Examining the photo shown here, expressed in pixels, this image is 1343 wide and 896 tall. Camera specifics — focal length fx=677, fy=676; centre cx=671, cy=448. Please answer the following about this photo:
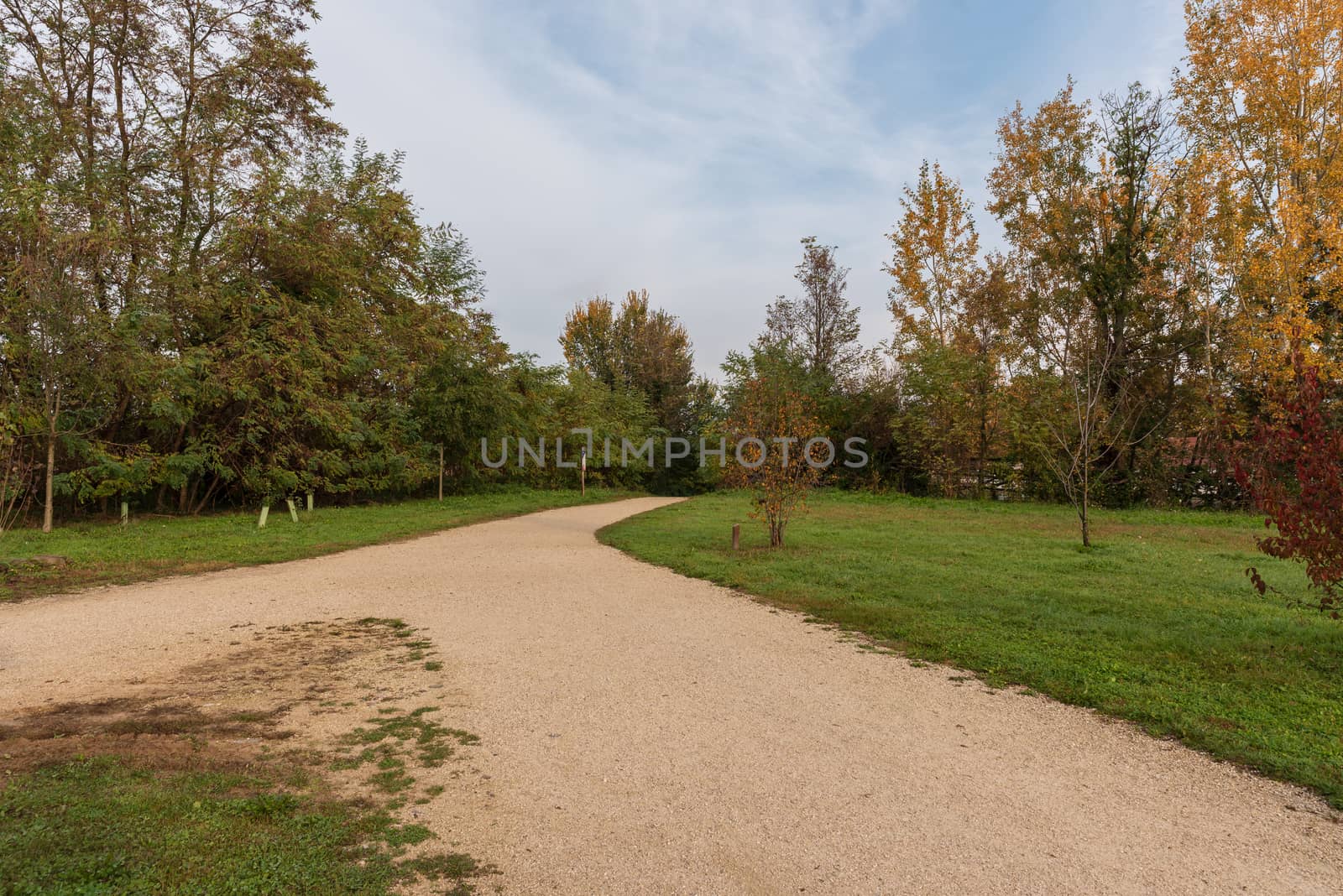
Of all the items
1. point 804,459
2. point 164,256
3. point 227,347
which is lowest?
point 804,459

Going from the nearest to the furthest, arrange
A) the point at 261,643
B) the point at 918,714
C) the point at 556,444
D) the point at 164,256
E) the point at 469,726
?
the point at 469,726 < the point at 918,714 < the point at 261,643 < the point at 164,256 < the point at 556,444

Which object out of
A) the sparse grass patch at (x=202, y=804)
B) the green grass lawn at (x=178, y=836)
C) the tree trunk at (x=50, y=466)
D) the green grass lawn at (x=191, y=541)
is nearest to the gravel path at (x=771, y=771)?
the sparse grass patch at (x=202, y=804)

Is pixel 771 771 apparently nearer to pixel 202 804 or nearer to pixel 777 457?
pixel 202 804

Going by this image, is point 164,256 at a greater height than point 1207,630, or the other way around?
point 164,256

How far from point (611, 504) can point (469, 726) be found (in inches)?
794

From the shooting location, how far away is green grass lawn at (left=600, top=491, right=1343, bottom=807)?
4.14 m

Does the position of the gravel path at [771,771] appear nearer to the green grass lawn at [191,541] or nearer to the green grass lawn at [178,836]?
the green grass lawn at [178,836]

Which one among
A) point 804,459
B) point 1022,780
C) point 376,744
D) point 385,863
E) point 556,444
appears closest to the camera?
point 385,863

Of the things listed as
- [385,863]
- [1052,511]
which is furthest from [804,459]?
[1052,511]

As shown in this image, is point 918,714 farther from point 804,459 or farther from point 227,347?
point 227,347

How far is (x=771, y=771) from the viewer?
338 centimetres

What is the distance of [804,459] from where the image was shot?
1092 centimetres

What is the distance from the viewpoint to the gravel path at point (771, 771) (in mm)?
2562

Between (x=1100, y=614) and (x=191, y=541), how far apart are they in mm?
12972
